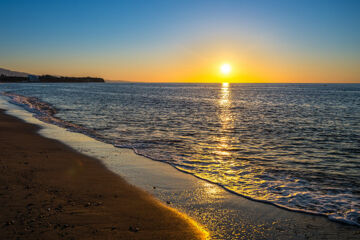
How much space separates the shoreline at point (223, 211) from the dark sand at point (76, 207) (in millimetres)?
426

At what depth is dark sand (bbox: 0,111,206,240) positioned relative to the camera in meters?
4.99

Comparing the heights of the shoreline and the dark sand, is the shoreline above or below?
below

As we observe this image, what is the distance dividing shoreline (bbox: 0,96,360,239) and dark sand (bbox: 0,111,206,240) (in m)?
0.43

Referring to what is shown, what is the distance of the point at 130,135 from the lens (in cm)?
1655

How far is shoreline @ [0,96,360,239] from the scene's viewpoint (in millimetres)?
5348

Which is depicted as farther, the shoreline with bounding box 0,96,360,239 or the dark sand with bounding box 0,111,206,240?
the shoreline with bounding box 0,96,360,239

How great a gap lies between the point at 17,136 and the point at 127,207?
37.4 ft

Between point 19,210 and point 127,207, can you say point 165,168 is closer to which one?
point 127,207

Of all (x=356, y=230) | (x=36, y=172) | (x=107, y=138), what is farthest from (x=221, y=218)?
(x=107, y=138)

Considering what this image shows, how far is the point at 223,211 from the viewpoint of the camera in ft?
20.5

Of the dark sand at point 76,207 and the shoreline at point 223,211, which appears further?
the shoreline at point 223,211

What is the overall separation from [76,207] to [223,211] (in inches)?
135

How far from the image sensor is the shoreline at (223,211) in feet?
17.5

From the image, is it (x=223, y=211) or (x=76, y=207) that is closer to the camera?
(x=76, y=207)
